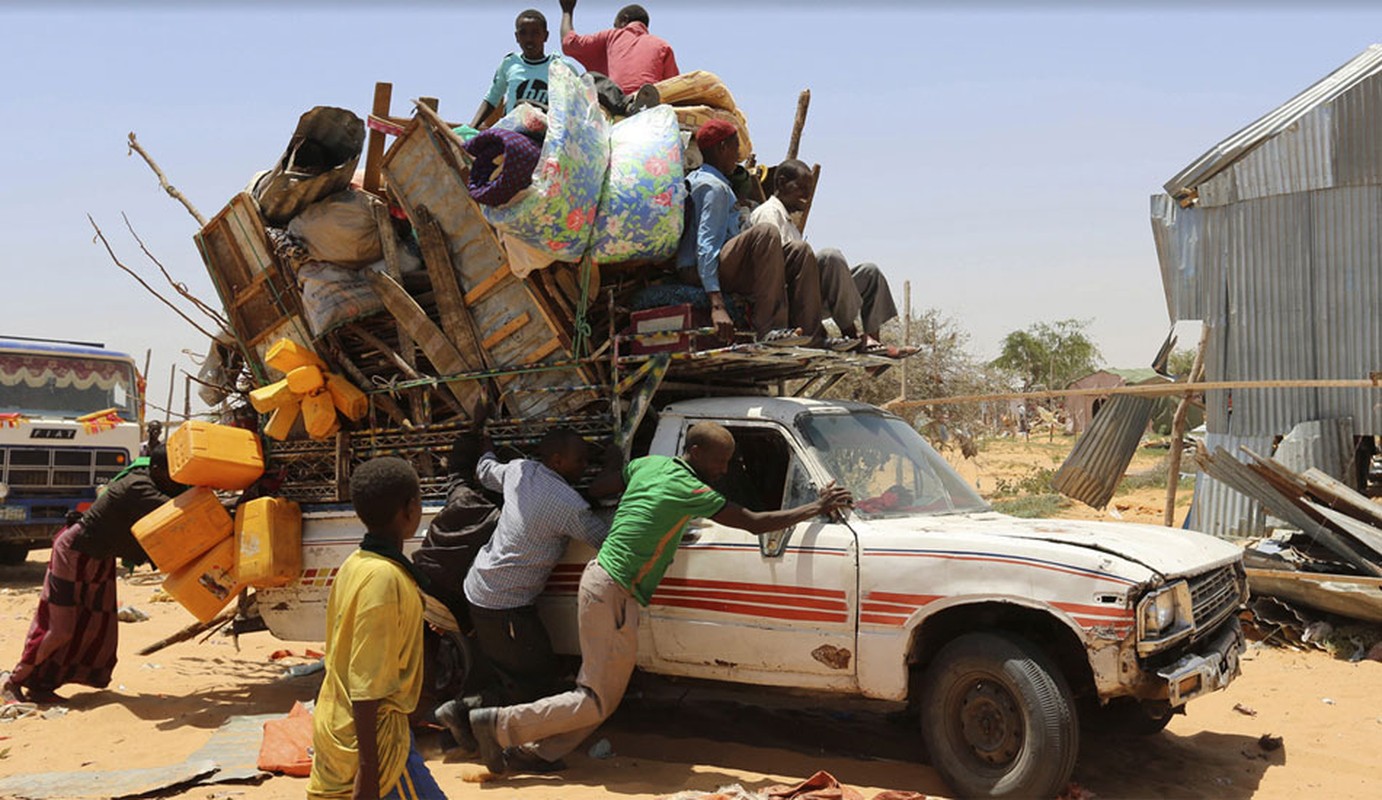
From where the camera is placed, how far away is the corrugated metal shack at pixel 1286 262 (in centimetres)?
1176

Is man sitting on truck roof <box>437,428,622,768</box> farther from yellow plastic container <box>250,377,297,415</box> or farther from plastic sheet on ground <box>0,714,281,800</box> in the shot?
yellow plastic container <box>250,377,297,415</box>

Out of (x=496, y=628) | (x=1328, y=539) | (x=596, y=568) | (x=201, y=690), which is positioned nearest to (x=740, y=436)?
(x=596, y=568)

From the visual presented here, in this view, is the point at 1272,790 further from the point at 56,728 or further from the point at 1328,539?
the point at 56,728

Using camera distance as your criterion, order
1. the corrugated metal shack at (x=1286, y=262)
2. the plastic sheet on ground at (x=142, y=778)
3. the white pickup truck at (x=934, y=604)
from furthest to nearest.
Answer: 1. the corrugated metal shack at (x=1286, y=262)
2. the plastic sheet on ground at (x=142, y=778)
3. the white pickup truck at (x=934, y=604)

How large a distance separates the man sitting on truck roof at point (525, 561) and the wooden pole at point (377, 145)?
7.71 ft

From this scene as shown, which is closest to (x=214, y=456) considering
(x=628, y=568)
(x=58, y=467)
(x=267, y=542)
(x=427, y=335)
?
(x=267, y=542)

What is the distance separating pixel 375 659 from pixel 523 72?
5355 mm

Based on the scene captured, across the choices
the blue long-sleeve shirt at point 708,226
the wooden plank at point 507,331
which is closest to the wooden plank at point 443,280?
the wooden plank at point 507,331

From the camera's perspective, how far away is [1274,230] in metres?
12.3

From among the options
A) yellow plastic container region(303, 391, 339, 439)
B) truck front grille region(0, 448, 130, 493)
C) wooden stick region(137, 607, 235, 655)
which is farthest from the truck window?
truck front grille region(0, 448, 130, 493)

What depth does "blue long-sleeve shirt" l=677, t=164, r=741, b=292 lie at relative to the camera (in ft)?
20.1

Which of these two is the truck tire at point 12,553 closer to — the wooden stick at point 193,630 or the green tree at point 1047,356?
the wooden stick at point 193,630

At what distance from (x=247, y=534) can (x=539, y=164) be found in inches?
115

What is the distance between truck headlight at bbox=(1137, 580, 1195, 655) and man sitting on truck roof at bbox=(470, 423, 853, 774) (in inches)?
55.1
